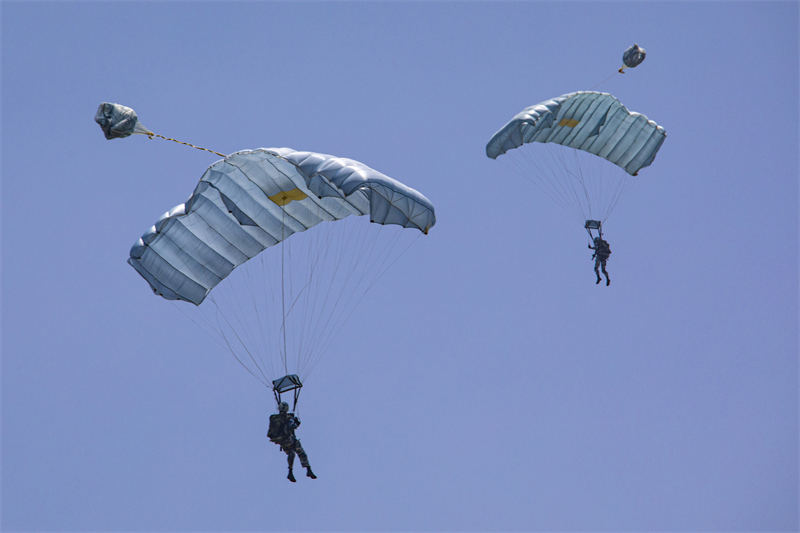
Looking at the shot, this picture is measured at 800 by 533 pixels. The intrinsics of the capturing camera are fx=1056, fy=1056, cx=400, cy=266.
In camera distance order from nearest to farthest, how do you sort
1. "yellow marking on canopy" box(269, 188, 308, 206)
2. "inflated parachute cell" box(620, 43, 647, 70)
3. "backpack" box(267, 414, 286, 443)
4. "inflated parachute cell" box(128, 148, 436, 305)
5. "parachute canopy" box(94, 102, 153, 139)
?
"parachute canopy" box(94, 102, 153, 139)
"inflated parachute cell" box(128, 148, 436, 305)
"backpack" box(267, 414, 286, 443)
"yellow marking on canopy" box(269, 188, 308, 206)
"inflated parachute cell" box(620, 43, 647, 70)

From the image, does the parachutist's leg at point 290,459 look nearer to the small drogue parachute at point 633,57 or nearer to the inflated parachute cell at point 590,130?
the inflated parachute cell at point 590,130

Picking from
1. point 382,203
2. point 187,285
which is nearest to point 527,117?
point 382,203

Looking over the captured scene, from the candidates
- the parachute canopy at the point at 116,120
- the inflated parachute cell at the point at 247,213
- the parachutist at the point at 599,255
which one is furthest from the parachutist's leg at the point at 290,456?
the parachutist at the point at 599,255

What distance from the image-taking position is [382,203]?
18281mm

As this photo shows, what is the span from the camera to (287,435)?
1922 centimetres

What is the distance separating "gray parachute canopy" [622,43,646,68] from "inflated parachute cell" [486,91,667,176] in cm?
87

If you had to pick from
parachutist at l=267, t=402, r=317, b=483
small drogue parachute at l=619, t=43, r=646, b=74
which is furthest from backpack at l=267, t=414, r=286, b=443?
small drogue parachute at l=619, t=43, r=646, b=74

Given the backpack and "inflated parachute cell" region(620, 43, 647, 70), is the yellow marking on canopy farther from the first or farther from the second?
"inflated parachute cell" region(620, 43, 647, 70)

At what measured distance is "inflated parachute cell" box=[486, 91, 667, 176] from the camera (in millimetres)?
22906

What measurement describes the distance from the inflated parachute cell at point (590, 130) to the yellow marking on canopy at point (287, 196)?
489 cm

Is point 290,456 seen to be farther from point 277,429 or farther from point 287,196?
point 287,196

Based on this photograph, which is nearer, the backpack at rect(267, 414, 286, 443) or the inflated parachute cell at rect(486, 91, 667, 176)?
the backpack at rect(267, 414, 286, 443)

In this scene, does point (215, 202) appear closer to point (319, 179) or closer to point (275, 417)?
point (319, 179)

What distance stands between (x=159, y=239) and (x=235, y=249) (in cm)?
153
